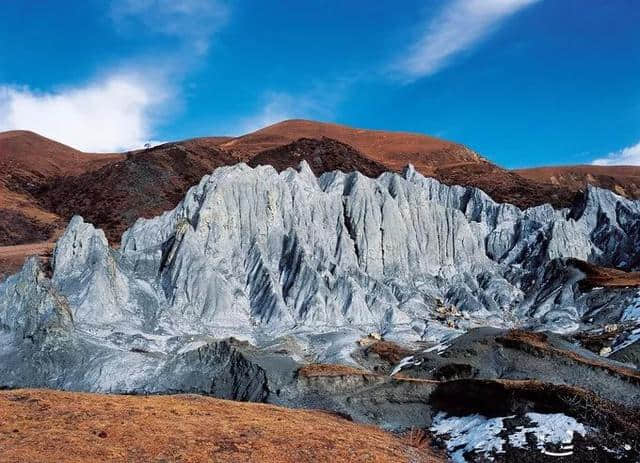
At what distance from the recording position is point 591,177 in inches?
5866

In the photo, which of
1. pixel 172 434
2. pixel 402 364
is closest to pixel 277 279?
pixel 402 364

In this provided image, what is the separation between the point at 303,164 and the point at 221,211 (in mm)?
15913

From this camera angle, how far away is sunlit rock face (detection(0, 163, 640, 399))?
35.2 meters

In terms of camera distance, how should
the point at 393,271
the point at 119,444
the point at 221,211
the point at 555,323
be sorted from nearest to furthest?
the point at 119,444 → the point at 555,323 → the point at 221,211 → the point at 393,271

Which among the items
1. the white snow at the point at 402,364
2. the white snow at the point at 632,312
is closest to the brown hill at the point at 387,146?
the white snow at the point at 632,312

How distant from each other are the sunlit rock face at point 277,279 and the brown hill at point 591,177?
6419 centimetres

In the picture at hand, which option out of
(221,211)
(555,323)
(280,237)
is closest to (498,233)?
(555,323)

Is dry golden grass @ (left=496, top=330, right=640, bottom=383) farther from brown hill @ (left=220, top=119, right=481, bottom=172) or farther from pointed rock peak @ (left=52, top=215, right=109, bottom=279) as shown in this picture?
brown hill @ (left=220, top=119, right=481, bottom=172)

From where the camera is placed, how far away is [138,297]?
46812mm

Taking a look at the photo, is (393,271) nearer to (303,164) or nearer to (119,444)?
(303,164)

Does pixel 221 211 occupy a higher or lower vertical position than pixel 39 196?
lower

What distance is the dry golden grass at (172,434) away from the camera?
1611cm

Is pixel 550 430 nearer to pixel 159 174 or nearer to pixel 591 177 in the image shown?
pixel 159 174

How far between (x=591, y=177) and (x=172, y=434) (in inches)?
5932
